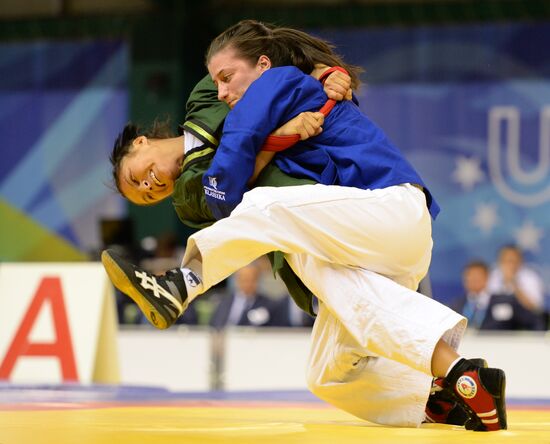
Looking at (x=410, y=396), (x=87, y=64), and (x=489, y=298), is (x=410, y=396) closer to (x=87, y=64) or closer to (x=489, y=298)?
(x=489, y=298)

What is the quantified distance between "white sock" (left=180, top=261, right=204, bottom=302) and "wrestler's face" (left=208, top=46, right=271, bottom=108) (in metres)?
0.58

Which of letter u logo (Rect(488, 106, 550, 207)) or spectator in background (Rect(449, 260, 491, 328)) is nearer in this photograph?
spectator in background (Rect(449, 260, 491, 328))

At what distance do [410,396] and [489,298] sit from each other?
5446mm

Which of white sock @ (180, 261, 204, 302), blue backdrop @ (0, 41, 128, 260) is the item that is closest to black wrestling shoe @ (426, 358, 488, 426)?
white sock @ (180, 261, 204, 302)

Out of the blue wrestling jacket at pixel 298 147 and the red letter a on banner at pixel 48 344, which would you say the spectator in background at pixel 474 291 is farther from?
the blue wrestling jacket at pixel 298 147

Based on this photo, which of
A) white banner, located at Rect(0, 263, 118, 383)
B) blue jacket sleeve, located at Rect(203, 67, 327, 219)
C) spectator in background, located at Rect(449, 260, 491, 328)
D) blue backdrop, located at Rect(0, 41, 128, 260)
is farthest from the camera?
blue backdrop, located at Rect(0, 41, 128, 260)

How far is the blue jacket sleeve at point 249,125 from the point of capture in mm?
3076

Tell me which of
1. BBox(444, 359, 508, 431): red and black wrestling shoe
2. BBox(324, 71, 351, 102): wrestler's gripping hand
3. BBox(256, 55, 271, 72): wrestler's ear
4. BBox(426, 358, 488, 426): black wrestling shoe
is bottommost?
BBox(426, 358, 488, 426): black wrestling shoe

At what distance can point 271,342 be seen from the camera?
7.10 m

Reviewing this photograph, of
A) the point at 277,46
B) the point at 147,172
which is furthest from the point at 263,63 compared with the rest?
the point at 147,172

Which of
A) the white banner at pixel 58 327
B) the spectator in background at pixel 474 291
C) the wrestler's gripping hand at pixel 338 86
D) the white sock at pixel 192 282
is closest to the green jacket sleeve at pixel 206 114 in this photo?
the wrestler's gripping hand at pixel 338 86

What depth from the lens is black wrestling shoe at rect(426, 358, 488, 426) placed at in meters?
3.40

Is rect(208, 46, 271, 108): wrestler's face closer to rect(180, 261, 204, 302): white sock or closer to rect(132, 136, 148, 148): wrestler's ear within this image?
rect(132, 136, 148, 148): wrestler's ear

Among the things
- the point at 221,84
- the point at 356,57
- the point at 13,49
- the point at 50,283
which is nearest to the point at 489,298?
the point at 50,283
